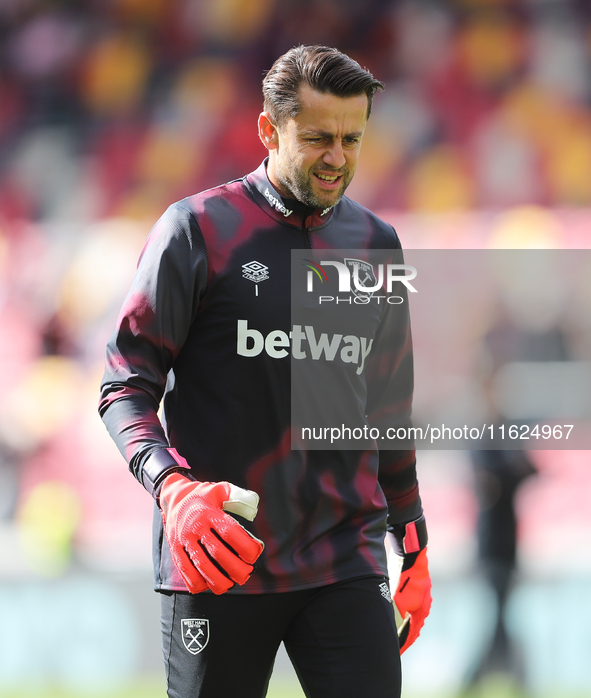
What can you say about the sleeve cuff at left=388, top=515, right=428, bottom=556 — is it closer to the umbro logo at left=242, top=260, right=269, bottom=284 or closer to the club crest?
the club crest

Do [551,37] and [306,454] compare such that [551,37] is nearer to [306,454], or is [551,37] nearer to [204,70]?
[204,70]

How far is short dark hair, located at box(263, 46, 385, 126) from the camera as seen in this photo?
163cm

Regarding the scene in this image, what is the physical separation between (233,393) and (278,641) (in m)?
0.44

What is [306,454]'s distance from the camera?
5.23ft

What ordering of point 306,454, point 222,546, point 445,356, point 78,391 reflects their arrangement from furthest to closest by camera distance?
point 78,391 < point 445,356 < point 306,454 < point 222,546

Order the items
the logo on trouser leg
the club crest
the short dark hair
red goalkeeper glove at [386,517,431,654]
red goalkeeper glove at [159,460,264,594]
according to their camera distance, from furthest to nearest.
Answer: red goalkeeper glove at [386,517,431,654], the club crest, the short dark hair, the logo on trouser leg, red goalkeeper glove at [159,460,264,594]

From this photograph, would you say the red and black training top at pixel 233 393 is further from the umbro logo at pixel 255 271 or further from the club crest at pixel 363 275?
the club crest at pixel 363 275

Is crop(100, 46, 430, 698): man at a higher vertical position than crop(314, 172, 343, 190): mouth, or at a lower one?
lower

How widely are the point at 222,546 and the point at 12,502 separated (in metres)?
3.36

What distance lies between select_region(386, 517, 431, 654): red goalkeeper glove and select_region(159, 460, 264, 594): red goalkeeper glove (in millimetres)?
593

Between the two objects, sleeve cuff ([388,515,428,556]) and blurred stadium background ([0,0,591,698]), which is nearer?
sleeve cuff ([388,515,428,556])

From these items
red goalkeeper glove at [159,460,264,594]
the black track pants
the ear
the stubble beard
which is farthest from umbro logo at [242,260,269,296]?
the black track pants

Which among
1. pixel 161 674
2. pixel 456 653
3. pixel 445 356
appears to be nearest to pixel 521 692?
pixel 456 653

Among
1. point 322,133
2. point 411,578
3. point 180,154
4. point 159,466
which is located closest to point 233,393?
point 159,466
